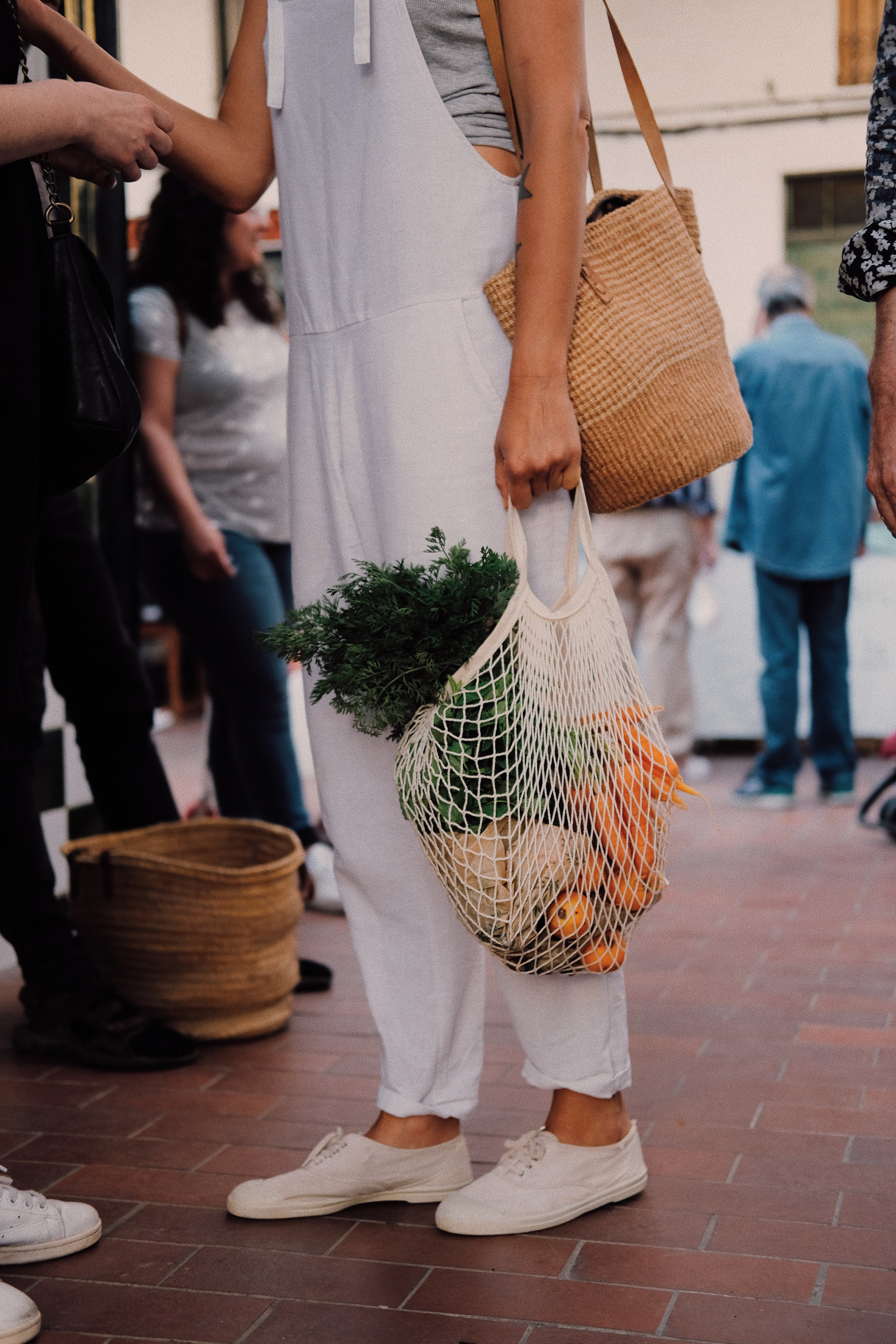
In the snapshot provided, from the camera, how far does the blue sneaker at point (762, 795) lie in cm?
568

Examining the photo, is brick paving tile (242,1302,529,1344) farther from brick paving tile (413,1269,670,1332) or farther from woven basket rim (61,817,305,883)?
woven basket rim (61,817,305,883)

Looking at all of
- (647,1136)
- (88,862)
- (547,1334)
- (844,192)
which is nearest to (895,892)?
(647,1136)

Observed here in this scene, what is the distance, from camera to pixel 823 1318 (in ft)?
5.58

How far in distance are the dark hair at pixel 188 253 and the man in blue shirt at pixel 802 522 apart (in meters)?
2.71

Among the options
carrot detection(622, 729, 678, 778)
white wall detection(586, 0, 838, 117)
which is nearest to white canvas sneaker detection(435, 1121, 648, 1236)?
carrot detection(622, 729, 678, 778)

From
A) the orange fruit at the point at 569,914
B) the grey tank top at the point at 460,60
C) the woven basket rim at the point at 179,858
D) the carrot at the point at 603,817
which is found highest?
the grey tank top at the point at 460,60

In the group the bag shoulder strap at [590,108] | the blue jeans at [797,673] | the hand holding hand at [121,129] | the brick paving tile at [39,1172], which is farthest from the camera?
the blue jeans at [797,673]

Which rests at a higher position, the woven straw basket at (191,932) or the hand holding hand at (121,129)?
the hand holding hand at (121,129)

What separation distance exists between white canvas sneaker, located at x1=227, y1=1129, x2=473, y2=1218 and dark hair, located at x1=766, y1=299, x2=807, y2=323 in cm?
462

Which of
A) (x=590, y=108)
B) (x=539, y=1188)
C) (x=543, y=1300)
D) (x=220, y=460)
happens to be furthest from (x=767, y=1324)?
(x=220, y=460)

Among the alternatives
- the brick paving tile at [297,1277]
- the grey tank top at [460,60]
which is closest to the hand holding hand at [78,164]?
the grey tank top at [460,60]

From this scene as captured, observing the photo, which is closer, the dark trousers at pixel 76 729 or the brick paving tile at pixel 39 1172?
the brick paving tile at pixel 39 1172

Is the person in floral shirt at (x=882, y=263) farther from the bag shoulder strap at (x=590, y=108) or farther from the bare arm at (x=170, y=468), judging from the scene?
the bare arm at (x=170, y=468)

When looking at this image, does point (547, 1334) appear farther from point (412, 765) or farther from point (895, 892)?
point (895, 892)
